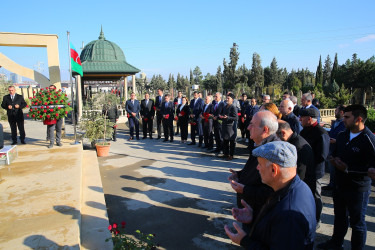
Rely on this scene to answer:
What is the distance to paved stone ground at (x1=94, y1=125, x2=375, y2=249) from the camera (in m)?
3.62

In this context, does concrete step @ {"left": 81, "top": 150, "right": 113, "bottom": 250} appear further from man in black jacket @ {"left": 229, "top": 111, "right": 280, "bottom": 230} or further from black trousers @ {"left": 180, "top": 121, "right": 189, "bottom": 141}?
black trousers @ {"left": 180, "top": 121, "right": 189, "bottom": 141}

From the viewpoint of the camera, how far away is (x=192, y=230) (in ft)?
12.2

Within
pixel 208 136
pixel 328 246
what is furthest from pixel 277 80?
pixel 328 246

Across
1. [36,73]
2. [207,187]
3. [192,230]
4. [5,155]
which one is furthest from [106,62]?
[192,230]

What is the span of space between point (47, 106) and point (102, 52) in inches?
510

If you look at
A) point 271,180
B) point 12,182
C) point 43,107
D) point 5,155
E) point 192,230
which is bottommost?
point 192,230

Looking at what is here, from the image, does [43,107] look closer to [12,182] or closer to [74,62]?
[74,62]

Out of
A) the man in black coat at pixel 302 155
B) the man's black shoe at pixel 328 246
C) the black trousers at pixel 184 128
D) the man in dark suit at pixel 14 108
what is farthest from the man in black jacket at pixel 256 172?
the man in dark suit at pixel 14 108

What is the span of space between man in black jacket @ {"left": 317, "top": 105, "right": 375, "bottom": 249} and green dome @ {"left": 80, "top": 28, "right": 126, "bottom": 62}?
57.9 feet

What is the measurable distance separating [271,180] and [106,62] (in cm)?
1811

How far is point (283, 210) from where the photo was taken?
1.39 metres

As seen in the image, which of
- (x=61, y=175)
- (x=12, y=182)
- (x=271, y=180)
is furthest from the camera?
(x=61, y=175)

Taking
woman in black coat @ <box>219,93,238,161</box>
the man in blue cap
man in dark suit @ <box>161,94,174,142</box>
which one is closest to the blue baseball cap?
the man in blue cap

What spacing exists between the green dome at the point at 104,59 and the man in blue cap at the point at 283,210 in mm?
16837
